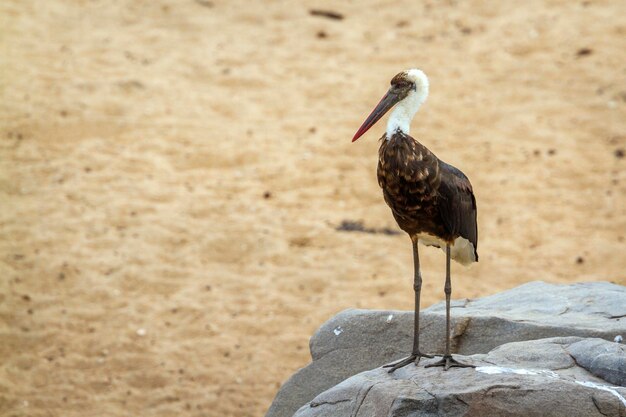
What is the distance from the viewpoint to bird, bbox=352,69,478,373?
443 cm

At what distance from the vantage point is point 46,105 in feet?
32.5

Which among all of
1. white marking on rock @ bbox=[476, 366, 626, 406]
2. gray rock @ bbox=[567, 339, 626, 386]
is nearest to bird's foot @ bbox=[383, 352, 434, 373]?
white marking on rock @ bbox=[476, 366, 626, 406]

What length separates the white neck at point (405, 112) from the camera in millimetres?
4528

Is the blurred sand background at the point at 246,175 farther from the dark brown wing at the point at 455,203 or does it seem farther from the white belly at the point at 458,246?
the dark brown wing at the point at 455,203

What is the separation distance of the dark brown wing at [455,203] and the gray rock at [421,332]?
68 cm

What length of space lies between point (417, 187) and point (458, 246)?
501 millimetres

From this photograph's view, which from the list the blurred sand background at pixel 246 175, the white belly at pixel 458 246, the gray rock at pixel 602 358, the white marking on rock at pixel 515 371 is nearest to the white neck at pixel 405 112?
the white belly at pixel 458 246

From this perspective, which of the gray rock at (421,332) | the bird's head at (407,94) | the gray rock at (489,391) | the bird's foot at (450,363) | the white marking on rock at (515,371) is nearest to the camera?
the gray rock at (489,391)

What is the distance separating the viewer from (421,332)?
5.23m

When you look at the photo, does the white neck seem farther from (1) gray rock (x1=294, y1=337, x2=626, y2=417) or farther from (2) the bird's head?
(1) gray rock (x1=294, y1=337, x2=626, y2=417)

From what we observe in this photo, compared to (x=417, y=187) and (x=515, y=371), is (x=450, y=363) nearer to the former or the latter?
(x=515, y=371)

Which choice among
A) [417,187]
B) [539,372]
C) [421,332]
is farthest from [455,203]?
[421,332]

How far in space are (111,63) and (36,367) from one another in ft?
15.6

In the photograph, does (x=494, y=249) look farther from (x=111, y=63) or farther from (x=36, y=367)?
(x=111, y=63)
